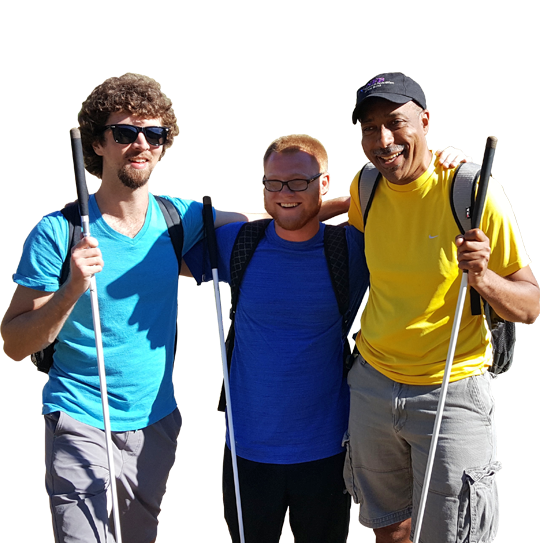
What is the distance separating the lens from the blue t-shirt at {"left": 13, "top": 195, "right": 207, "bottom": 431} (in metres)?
3.33

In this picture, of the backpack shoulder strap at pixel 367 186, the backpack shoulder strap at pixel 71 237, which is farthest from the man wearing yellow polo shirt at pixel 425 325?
the backpack shoulder strap at pixel 71 237

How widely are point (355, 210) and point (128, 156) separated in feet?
4.86

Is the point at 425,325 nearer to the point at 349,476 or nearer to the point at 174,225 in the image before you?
the point at 349,476

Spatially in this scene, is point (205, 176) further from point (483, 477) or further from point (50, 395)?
point (483, 477)

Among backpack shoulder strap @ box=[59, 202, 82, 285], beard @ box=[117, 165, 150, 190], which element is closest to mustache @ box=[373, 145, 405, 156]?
beard @ box=[117, 165, 150, 190]

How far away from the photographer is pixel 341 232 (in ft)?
12.7

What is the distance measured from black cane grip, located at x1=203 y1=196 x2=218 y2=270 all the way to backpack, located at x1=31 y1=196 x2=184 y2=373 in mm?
166

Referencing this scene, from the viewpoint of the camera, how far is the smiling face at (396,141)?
3.44 meters

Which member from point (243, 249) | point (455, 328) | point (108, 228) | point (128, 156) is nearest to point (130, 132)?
point (128, 156)

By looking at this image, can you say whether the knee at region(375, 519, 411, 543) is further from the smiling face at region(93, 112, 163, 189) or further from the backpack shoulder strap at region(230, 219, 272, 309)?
the smiling face at region(93, 112, 163, 189)

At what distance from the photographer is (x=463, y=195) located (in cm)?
332

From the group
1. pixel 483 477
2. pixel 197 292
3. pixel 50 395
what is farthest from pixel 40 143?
pixel 483 477

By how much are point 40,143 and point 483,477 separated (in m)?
4.30

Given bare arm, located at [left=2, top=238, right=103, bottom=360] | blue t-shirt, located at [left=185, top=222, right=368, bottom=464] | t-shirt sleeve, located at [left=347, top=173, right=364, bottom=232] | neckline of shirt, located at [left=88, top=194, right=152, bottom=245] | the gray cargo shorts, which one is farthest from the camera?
t-shirt sleeve, located at [left=347, top=173, right=364, bottom=232]
